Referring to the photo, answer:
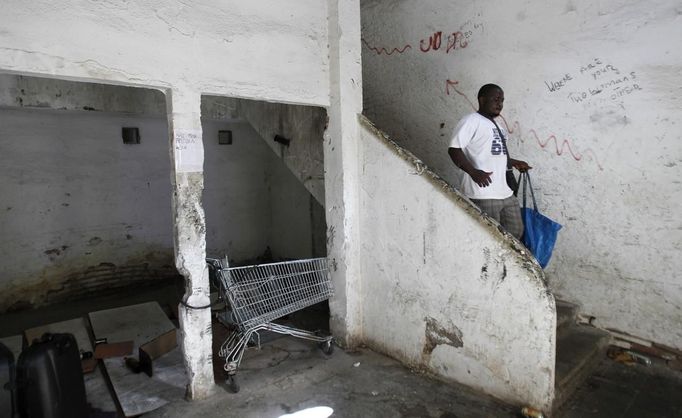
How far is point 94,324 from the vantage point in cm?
480

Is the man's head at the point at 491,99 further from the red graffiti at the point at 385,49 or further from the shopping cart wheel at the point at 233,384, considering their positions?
the shopping cart wheel at the point at 233,384

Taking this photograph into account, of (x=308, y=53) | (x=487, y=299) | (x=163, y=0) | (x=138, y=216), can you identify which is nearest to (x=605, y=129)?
(x=487, y=299)

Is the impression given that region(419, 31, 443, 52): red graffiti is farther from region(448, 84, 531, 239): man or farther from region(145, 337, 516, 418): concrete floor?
region(145, 337, 516, 418): concrete floor

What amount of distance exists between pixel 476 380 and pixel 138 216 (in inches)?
212

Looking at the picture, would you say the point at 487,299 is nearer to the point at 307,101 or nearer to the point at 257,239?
the point at 307,101

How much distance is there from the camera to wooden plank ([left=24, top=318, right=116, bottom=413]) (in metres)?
3.43

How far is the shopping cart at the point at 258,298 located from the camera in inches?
139

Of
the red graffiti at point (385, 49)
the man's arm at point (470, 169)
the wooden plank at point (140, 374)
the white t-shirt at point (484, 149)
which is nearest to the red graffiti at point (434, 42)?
the red graffiti at point (385, 49)

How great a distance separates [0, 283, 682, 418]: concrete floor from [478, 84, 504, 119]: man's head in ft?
7.62

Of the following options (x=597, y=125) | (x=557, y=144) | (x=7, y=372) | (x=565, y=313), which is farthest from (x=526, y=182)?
(x=7, y=372)

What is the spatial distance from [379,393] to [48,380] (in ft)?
7.67

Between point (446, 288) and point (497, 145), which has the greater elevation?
point (497, 145)

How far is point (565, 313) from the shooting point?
399 centimetres

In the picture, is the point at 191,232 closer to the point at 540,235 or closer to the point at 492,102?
the point at 492,102
